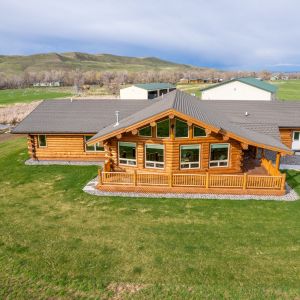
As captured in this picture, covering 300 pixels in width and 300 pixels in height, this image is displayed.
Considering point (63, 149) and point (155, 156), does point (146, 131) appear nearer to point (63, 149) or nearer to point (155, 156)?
point (155, 156)

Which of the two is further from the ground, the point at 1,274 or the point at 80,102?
the point at 80,102

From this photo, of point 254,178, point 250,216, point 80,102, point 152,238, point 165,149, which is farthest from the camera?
point 80,102

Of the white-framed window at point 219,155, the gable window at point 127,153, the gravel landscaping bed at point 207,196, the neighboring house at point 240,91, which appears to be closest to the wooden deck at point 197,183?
the gravel landscaping bed at point 207,196

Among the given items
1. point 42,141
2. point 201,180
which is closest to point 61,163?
point 42,141

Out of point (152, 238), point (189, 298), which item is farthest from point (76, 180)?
point (189, 298)

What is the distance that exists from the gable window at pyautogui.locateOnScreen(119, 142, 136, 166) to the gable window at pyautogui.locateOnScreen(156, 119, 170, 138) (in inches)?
76.4

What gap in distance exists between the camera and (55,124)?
23.8m

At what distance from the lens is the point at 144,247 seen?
11.1 metres

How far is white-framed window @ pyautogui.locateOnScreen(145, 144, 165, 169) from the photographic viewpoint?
1798 cm

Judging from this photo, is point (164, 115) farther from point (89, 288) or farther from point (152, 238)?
point (89, 288)

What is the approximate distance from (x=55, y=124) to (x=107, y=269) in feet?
54.5

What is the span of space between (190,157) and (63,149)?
11.2 meters

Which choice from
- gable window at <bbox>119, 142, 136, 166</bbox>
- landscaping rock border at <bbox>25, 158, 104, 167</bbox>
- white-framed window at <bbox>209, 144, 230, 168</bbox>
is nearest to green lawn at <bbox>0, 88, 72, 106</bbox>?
landscaping rock border at <bbox>25, 158, 104, 167</bbox>

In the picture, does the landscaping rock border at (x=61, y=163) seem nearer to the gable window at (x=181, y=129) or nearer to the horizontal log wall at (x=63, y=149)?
the horizontal log wall at (x=63, y=149)
